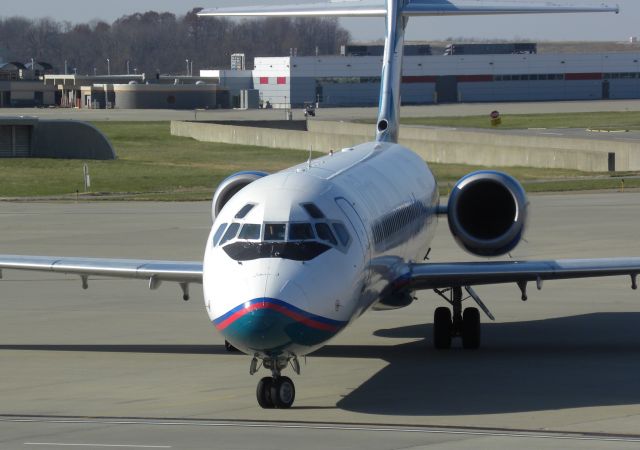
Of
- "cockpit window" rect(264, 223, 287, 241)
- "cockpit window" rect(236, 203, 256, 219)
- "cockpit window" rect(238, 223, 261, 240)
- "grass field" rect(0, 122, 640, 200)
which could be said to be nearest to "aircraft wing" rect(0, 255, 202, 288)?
"cockpit window" rect(236, 203, 256, 219)

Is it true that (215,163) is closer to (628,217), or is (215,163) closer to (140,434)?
(628,217)

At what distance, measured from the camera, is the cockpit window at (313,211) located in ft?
51.0

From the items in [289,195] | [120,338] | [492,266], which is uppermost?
[289,195]

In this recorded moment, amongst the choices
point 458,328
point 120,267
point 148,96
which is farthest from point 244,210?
point 148,96

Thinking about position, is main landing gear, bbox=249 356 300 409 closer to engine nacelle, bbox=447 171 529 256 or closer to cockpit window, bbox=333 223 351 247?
cockpit window, bbox=333 223 351 247

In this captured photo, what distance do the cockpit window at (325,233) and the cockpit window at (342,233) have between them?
0.53 ft

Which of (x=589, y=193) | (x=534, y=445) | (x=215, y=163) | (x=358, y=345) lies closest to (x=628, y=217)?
(x=589, y=193)

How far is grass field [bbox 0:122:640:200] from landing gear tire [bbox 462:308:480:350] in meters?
28.1

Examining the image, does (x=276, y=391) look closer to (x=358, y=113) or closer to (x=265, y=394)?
(x=265, y=394)

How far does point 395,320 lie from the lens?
22.4 meters

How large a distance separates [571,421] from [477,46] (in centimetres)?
14757

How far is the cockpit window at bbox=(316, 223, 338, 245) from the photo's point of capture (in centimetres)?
1539

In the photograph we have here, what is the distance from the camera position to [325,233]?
15453mm

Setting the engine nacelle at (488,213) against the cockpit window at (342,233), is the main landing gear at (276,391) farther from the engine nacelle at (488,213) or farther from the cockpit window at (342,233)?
the engine nacelle at (488,213)
